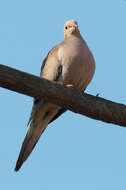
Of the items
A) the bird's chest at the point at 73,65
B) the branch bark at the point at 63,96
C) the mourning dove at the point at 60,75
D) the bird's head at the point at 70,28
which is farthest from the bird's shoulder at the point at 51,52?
the branch bark at the point at 63,96

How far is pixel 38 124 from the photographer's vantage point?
219 inches

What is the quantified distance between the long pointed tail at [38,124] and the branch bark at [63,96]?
1.25 metres

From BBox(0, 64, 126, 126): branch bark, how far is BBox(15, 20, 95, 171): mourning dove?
109cm

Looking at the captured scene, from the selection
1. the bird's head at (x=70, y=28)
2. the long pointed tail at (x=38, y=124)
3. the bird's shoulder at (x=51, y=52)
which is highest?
the bird's head at (x=70, y=28)

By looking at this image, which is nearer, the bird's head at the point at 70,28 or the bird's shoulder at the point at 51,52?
the bird's shoulder at the point at 51,52

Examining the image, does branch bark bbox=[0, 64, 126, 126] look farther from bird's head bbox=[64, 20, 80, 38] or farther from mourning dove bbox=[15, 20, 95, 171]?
bird's head bbox=[64, 20, 80, 38]

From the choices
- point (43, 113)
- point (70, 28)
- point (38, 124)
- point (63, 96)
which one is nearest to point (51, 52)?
point (70, 28)

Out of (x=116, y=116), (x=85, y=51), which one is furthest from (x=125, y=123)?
(x=85, y=51)

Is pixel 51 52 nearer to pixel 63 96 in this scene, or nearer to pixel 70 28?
pixel 70 28

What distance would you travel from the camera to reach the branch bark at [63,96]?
396 centimetres

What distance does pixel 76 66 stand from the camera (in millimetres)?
5367

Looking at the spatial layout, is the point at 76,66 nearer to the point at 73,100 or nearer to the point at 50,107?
the point at 50,107

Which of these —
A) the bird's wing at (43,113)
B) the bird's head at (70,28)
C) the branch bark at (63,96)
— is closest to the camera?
the branch bark at (63,96)

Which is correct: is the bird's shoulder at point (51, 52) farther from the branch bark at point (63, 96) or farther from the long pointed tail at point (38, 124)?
the branch bark at point (63, 96)
